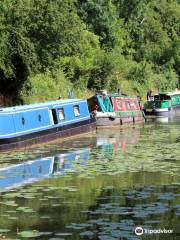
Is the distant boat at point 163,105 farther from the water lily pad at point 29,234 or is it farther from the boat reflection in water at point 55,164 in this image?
the water lily pad at point 29,234

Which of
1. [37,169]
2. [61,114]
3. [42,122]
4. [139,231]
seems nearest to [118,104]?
[61,114]

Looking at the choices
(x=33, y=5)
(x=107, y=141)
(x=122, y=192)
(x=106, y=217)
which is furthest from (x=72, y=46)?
(x=106, y=217)

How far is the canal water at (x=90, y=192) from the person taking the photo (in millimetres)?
10836

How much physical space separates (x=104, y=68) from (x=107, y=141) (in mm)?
21664

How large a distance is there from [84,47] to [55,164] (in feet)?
84.9

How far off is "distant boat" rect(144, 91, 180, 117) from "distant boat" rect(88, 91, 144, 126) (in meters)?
7.12

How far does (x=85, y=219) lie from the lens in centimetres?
1155

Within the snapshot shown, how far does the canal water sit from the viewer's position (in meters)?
10.8

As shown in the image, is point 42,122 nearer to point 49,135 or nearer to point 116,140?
point 49,135

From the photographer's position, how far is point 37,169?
18.2 metres

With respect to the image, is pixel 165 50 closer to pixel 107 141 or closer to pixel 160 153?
pixel 107 141

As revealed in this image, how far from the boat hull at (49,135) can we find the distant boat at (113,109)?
2.49 m

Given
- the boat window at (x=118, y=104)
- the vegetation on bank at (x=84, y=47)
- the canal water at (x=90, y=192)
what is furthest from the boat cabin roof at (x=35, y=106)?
the boat window at (x=118, y=104)

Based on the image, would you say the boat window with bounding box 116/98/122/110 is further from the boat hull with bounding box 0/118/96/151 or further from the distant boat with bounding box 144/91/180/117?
the distant boat with bounding box 144/91/180/117
